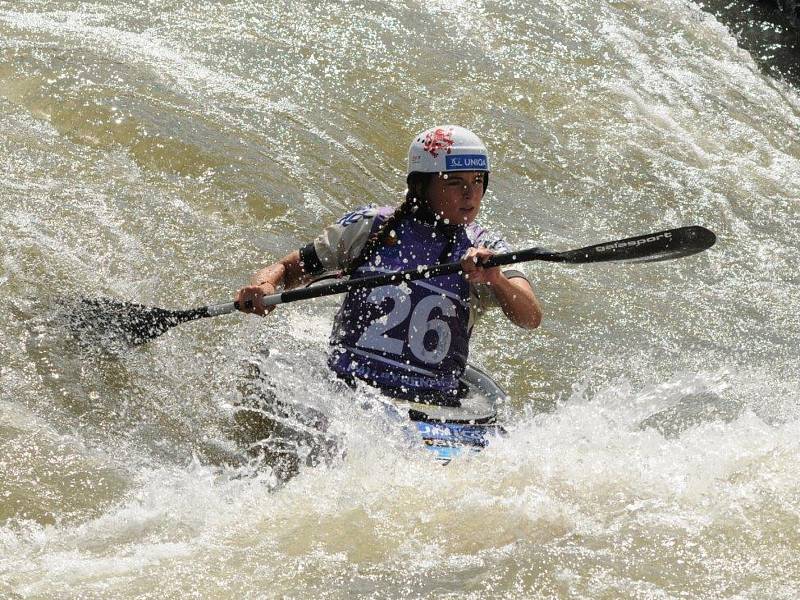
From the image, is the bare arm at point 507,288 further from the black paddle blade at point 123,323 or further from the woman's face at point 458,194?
the black paddle blade at point 123,323

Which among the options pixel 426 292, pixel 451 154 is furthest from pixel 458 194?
pixel 426 292

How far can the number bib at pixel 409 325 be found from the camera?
4.97 meters

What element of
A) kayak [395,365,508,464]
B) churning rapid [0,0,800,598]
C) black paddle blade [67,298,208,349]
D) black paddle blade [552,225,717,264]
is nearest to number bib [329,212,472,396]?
kayak [395,365,508,464]

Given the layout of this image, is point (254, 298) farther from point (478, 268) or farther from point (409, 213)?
point (478, 268)

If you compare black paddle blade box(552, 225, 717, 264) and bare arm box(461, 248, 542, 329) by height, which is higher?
black paddle blade box(552, 225, 717, 264)

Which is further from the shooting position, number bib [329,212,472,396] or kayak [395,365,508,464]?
number bib [329,212,472,396]

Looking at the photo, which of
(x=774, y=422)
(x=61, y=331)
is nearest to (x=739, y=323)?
(x=774, y=422)

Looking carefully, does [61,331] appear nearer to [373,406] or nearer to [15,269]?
[15,269]

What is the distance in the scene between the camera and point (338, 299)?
7078 millimetres

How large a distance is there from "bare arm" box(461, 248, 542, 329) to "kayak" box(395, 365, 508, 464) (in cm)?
49

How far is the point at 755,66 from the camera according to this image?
1190 cm

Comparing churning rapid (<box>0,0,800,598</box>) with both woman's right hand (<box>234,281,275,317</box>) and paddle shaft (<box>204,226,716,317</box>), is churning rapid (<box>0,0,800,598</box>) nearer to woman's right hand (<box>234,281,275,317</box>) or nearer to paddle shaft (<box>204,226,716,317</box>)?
woman's right hand (<box>234,281,275,317</box>)

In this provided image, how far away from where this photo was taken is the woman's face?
16.3 feet

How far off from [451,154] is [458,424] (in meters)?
1.23
